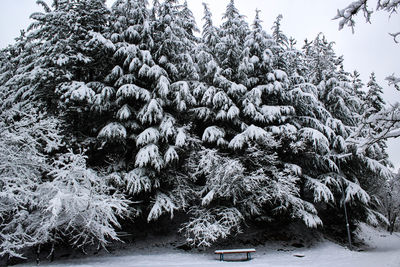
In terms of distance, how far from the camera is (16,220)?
9.39 m

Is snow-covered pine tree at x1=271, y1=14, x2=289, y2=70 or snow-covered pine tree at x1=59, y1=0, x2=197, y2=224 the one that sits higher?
snow-covered pine tree at x1=271, y1=14, x2=289, y2=70

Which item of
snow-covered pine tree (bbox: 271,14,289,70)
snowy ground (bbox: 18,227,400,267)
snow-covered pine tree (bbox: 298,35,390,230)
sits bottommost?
snowy ground (bbox: 18,227,400,267)

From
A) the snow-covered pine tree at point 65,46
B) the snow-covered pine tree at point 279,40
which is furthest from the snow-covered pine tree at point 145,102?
the snow-covered pine tree at point 279,40

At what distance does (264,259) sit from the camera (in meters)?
11.9

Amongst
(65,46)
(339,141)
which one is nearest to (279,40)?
(339,141)

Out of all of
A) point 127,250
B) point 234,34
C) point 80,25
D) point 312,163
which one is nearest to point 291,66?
point 234,34

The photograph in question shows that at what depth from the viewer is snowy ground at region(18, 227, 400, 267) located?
33.2 feet

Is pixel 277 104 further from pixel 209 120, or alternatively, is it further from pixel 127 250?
pixel 127 250

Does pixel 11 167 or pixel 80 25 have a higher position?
pixel 80 25

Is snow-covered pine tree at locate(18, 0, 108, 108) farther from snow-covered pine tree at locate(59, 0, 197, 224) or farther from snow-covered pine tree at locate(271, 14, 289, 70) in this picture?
snow-covered pine tree at locate(271, 14, 289, 70)

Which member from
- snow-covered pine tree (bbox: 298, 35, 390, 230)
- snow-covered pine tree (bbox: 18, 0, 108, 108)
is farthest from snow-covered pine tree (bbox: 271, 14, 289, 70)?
snow-covered pine tree (bbox: 18, 0, 108, 108)

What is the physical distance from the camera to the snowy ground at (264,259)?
10.1 meters

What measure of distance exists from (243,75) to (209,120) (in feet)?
10.8

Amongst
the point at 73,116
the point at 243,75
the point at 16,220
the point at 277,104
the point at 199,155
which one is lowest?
the point at 16,220
